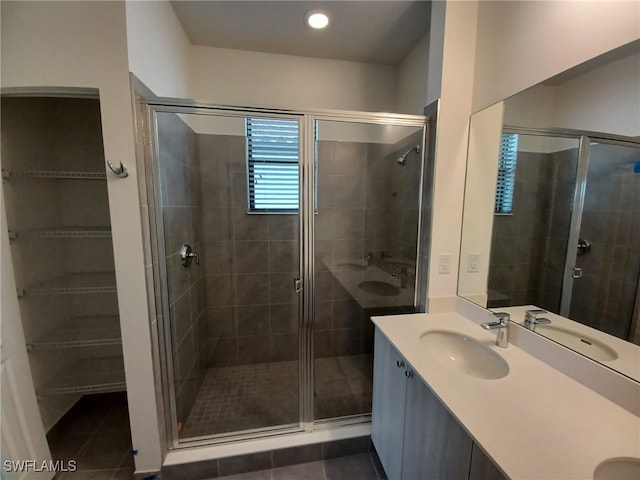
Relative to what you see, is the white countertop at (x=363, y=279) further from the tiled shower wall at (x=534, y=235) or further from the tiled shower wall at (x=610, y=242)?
the tiled shower wall at (x=610, y=242)

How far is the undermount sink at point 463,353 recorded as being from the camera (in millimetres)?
1156

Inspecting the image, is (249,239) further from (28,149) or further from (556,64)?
(556,64)

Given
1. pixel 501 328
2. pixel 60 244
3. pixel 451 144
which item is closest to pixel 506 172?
pixel 451 144

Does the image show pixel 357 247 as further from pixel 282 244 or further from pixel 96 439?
pixel 96 439

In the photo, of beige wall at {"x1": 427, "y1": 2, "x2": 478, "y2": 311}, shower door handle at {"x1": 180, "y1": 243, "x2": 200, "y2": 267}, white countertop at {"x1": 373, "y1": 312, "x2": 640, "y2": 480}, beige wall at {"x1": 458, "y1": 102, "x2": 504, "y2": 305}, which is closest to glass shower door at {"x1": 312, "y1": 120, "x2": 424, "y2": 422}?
beige wall at {"x1": 427, "y1": 2, "x2": 478, "y2": 311}

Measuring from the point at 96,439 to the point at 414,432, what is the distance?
201cm

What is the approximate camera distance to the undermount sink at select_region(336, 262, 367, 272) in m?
2.17

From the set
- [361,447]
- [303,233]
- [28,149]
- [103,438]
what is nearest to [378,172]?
[303,233]

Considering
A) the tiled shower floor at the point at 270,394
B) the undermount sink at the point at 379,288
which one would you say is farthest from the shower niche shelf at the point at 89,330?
the undermount sink at the point at 379,288

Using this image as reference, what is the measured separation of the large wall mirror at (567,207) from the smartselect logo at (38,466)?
95.9 inches

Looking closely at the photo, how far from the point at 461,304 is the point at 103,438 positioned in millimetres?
2463

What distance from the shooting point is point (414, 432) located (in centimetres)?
105

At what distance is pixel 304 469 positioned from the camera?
58.3 inches

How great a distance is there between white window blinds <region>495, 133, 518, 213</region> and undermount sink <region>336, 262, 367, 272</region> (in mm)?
1126
